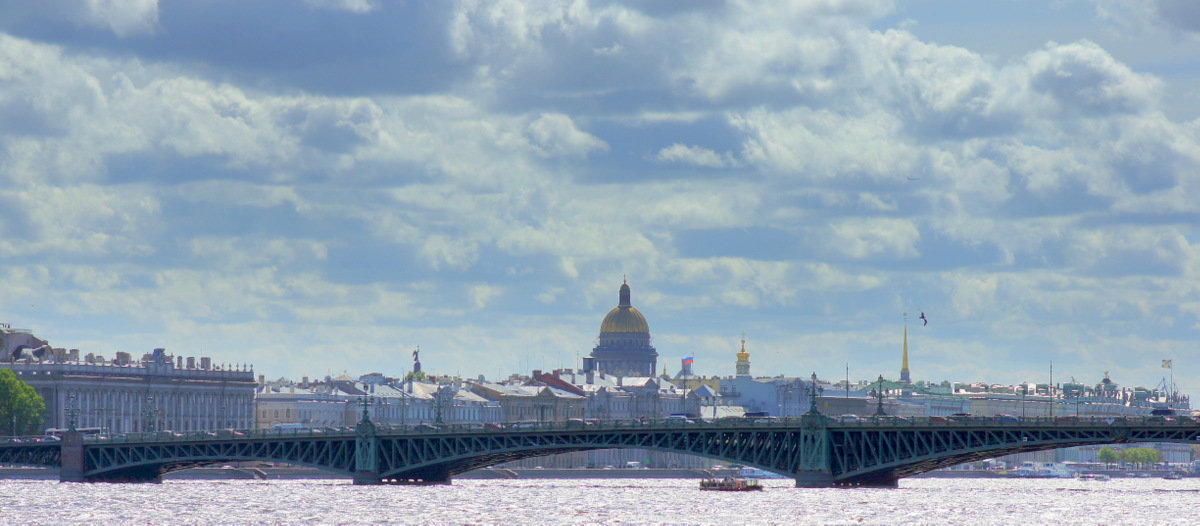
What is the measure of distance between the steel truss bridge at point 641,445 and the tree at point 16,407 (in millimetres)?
36302

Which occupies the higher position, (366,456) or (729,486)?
(366,456)

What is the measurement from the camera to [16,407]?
194 meters

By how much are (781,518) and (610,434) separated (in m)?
28.5

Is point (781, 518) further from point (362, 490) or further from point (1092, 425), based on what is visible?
point (362, 490)

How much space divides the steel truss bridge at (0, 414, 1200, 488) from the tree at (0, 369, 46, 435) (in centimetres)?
3630

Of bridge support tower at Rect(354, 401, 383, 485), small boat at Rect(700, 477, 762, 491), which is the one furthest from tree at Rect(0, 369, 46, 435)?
small boat at Rect(700, 477, 762, 491)

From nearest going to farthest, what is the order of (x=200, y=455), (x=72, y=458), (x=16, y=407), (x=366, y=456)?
(x=366, y=456), (x=200, y=455), (x=72, y=458), (x=16, y=407)

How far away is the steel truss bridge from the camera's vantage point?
133 meters

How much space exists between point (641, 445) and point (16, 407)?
67154 mm

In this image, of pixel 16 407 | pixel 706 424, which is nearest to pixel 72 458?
pixel 706 424

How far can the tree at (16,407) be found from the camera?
19338cm

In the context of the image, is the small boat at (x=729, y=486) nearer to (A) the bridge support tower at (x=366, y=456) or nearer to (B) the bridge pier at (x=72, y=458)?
(A) the bridge support tower at (x=366, y=456)

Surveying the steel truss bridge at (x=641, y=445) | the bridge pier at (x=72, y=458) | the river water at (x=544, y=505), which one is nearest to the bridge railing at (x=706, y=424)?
the steel truss bridge at (x=641, y=445)

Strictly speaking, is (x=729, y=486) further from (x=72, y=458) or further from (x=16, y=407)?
(x=16, y=407)
